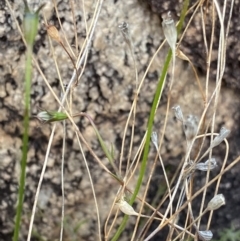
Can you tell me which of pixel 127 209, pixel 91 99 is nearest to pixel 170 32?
pixel 127 209

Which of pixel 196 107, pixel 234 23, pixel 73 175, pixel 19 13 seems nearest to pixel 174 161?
pixel 196 107

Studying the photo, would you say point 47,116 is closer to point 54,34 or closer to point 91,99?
point 54,34

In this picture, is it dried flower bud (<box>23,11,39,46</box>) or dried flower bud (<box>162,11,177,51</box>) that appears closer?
dried flower bud (<box>23,11,39,46</box>)

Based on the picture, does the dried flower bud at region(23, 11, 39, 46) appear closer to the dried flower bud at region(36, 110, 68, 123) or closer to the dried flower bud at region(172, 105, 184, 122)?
the dried flower bud at region(36, 110, 68, 123)

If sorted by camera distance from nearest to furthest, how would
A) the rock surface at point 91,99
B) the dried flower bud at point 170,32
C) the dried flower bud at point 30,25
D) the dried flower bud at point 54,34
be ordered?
the dried flower bud at point 30,25 → the dried flower bud at point 170,32 → the dried flower bud at point 54,34 → the rock surface at point 91,99

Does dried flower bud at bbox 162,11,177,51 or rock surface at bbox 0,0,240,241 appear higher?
dried flower bud at bbox 162,11,177,51

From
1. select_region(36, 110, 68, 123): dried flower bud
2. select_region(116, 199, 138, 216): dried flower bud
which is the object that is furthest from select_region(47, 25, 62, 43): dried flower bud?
select_region(116, 199, 138, 216): dried flower bud

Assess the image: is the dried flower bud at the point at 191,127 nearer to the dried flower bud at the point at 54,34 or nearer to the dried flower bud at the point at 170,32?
the dried flower bud at the point at 170,32

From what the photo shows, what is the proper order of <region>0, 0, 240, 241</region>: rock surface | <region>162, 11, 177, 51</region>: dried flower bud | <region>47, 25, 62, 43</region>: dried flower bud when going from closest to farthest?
<region>162, 11, 177, 51</region>: dried flower bud < <region>47, 25, 62, 43</region>: dried flower bud < <region>0, 0, 240, 241</region>: rock surface

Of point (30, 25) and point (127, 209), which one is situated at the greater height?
point (30, 25)

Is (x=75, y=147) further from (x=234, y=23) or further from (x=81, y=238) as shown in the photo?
(x=234, y=23)

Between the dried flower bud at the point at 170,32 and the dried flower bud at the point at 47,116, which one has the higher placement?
the dried flower bud at the point at 170,32

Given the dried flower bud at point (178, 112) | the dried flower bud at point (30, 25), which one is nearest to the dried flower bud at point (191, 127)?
the dried flower bud at point (178, 112)

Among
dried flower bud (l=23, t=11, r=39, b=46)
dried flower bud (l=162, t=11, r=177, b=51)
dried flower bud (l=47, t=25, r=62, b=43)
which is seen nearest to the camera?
dried flower bud (l=23, t=11, r=39, b=46)
